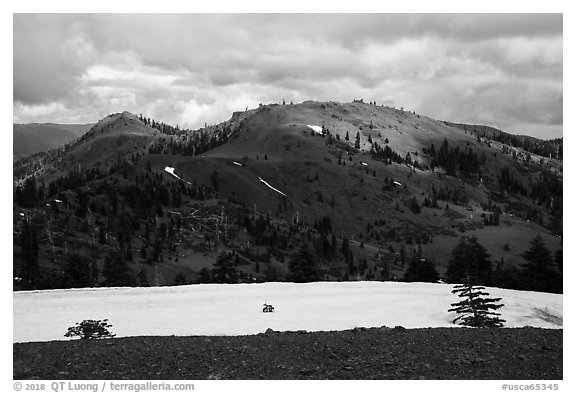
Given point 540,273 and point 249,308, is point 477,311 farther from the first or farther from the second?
point 540,273

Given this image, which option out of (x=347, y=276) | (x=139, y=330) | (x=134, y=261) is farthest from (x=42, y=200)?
(x=139, y=330)

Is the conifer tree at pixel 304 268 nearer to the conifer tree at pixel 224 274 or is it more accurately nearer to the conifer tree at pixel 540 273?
the conifer tree at pixel 224 274

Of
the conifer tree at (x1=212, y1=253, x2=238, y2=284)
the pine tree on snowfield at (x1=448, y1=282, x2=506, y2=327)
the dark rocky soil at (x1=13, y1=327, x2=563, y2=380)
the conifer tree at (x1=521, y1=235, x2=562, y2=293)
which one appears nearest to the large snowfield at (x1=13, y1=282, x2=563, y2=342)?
the pine tree on snowfield at (x1=448, y1=282, x2=506, y2=327)

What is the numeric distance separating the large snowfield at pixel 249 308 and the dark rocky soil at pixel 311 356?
2519 millimetres

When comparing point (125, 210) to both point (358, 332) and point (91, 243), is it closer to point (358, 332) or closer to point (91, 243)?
point (91, 243)

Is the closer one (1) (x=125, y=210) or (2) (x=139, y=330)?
(2) (x=139, y=330)

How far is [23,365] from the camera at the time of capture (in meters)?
10.0

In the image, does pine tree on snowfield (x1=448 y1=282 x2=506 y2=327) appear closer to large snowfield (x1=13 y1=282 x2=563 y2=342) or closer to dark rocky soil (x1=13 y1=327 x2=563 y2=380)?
large snowfield (x1=13 y1=282 x2=563 y2=342)

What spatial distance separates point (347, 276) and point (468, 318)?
128m

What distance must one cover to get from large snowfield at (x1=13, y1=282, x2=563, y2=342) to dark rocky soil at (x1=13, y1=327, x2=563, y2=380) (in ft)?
8.26

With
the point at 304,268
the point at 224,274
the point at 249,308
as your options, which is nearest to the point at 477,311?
the point at 249,308

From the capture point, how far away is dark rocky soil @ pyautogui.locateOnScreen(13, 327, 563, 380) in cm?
950

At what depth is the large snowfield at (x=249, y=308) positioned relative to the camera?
1433cm
